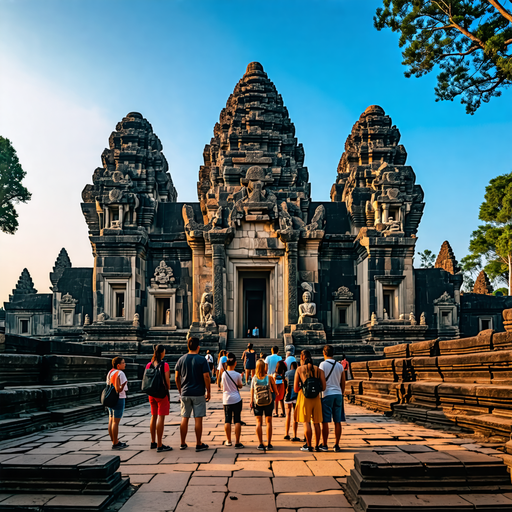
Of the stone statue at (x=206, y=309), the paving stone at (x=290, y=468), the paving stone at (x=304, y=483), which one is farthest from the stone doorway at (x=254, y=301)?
the paving stone at (x=304, y=483)

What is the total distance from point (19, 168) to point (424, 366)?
83.3 ft

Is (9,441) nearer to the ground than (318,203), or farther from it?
nearer to the ground

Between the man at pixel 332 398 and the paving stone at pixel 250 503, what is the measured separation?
223 cm

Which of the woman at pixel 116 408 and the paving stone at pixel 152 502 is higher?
the woman at pixel 116 408

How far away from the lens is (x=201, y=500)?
4.45 metres

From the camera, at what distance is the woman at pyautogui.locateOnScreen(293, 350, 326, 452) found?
651 cm

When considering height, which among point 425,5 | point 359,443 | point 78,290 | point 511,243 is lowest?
point 359,443

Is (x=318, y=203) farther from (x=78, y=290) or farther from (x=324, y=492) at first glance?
(x=324, y=492)

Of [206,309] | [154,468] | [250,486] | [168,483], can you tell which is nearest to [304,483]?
[250,486]

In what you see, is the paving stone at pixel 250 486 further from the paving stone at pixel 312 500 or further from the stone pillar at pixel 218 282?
the stone pillar at pixel 218 282

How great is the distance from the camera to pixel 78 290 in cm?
2350

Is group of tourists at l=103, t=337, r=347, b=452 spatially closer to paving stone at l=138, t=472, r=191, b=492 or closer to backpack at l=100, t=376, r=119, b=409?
backpack at l=100, t=376, r=119, b=409

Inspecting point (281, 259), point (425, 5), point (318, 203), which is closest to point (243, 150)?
point (318, 203)

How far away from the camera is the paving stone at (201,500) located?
425 centimetres
